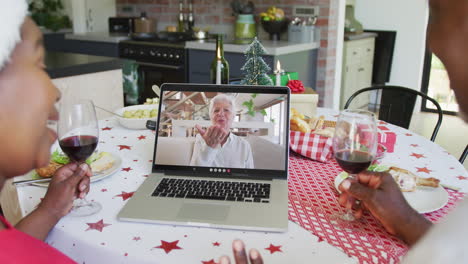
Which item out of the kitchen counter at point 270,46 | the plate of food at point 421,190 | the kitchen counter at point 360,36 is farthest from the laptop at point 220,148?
the kitchen counter at point 360,36

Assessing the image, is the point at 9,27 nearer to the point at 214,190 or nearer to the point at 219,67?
the point at 214,190

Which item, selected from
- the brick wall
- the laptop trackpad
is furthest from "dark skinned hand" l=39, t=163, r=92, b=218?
the brick wall

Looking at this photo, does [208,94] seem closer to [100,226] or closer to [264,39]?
[100,226]

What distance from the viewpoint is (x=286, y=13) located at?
3.84 m

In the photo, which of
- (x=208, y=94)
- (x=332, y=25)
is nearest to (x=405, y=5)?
(x=332, y=25)

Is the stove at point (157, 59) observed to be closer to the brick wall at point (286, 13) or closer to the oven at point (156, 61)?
the oven at point (156, 61)

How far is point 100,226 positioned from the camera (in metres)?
0.99

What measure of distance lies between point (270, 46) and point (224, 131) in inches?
89.2

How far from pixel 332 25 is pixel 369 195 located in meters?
2.97

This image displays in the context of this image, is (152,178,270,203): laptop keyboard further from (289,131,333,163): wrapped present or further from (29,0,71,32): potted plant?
(29,0,71,32): potted plant

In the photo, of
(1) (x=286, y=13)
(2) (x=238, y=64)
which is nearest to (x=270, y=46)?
(2) (x=238, y=64)

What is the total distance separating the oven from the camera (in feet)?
12.7

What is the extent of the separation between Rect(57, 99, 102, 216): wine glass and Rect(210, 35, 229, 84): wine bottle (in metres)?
0.68

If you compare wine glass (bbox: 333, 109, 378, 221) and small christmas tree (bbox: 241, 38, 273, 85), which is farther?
A: small christmas tree (bbox: 241, 38, 273, 85)
